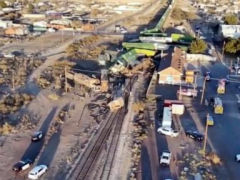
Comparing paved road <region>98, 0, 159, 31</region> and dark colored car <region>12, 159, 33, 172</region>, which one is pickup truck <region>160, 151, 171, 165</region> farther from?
paved road <region>98, 0, 159, 31</region>

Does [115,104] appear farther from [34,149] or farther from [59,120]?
[34,149]

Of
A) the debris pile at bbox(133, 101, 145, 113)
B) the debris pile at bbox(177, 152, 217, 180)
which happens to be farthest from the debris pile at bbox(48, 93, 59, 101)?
the debris pile at bbox(177, 152, 217, 180)

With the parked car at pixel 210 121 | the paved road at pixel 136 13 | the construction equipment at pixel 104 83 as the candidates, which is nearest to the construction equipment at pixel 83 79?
the construction equipment at pixel 104 83

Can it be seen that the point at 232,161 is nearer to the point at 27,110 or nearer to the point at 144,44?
the point at 27,110

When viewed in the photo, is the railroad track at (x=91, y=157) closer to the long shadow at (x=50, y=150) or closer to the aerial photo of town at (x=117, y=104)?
the aerial photo of town at (x=117, y=104)

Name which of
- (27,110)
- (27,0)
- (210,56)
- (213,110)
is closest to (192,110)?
(213,110)

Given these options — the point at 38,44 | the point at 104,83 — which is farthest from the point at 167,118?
the point at 38,44
